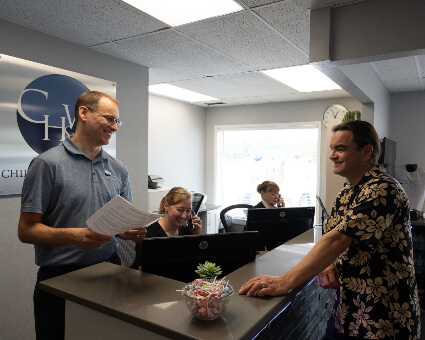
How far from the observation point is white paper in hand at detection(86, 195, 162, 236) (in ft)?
3.78

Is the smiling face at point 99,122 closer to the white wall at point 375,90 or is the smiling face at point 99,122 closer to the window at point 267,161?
the white wall at point 375,90

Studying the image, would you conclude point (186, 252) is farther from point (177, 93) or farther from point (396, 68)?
point (177, 93)

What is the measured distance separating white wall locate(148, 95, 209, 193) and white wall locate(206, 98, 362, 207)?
0.44ft

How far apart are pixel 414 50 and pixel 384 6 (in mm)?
323

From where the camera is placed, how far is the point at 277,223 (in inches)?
86.0

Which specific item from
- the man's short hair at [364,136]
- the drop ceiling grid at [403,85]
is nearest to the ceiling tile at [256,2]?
the man's short hair at [364,136]

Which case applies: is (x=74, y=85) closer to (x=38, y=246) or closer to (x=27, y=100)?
(x=27, y=100)

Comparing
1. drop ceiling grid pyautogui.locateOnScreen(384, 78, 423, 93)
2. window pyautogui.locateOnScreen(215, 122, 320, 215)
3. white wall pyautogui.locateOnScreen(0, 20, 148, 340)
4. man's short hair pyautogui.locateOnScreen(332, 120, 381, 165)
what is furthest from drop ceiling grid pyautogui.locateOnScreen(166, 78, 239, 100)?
man's short hair pyautogui.locateOnScreen(332, 120, 381, 165)

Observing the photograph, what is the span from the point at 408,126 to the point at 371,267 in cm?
430

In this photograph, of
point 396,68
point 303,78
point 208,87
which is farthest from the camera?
point 208,87

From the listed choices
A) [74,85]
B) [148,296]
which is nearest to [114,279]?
[148,296]

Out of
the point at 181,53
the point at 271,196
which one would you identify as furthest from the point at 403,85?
the point at 181,53

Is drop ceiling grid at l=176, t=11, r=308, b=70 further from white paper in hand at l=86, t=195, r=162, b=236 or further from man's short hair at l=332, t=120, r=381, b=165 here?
white paper in hand at l=86, t=195, r=162, b=236

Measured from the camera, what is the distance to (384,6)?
208 centimetres
